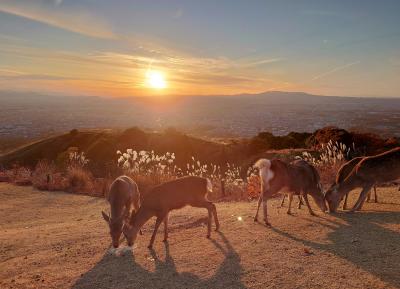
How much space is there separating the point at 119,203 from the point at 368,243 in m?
6.19

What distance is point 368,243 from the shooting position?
29.8 ft

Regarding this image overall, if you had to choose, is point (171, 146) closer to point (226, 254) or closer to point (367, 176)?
point (367, 176)

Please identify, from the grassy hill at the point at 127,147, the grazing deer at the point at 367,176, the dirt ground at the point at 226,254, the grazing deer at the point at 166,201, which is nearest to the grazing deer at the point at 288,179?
the grazing deer at the point at 367,176

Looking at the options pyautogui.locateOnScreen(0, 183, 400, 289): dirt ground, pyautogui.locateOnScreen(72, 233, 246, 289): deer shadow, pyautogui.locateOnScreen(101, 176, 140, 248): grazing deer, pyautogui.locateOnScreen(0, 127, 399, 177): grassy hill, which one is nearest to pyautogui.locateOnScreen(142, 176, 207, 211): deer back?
pyautogui.locateOnScreen(101, 176, 140, 248): grazing deer

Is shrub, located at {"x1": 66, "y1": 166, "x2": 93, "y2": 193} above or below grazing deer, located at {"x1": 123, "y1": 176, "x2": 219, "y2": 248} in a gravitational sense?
below

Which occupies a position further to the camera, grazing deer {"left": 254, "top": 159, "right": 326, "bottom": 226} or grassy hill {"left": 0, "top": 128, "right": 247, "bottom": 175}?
grassy hill {"left": 0, "top": 128, "right": 247, "bottom": 175}

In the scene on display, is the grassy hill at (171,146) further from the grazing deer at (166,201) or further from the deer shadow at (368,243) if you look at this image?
the grazing deer at (166,201)

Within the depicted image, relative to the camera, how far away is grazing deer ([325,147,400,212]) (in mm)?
12023

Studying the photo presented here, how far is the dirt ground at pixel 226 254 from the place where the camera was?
25.0ft

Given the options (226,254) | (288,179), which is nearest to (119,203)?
(226,254)

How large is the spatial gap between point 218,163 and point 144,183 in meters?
18.6

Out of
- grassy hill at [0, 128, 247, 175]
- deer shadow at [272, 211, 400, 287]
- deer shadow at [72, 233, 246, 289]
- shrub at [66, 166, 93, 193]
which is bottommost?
grassy hill at [0, 128, 247, 175]

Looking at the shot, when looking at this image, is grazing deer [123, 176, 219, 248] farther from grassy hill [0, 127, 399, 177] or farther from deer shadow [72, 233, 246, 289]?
grassy hill [0, 127, 399, 177]

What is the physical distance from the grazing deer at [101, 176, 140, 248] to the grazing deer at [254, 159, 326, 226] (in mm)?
3705
